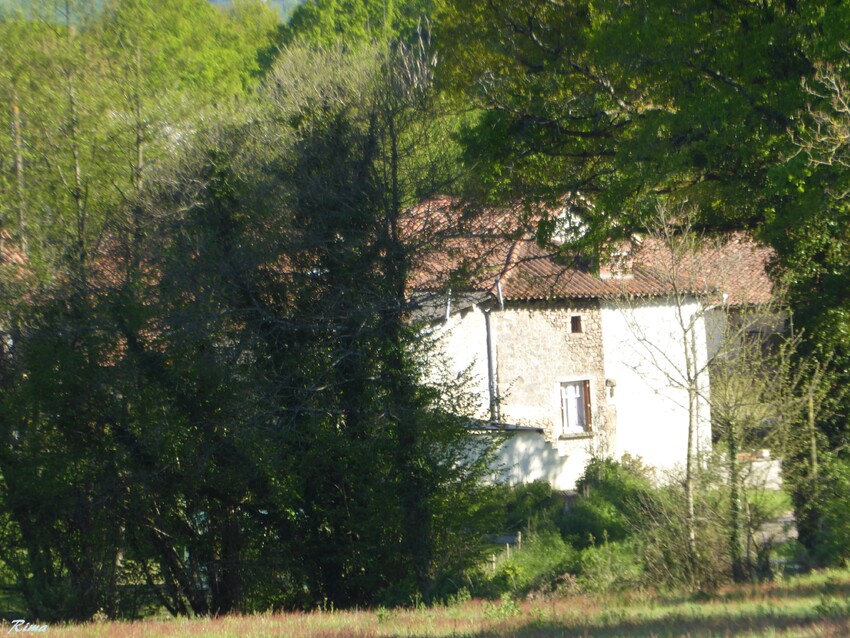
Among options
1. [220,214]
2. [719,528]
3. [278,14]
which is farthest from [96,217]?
[278,14]

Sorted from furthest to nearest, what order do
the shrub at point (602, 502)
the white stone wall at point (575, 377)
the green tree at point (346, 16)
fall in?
the green tree at point (346, 16) → the white stone wall at point (575, 377) → the shrub at point (602, 502)

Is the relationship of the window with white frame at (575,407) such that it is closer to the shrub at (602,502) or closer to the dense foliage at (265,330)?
the shrub at (602,502)

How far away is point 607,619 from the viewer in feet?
28.2

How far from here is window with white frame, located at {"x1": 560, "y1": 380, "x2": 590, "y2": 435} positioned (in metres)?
27.5

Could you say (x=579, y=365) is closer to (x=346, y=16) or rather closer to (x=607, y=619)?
(x=607, y=619)

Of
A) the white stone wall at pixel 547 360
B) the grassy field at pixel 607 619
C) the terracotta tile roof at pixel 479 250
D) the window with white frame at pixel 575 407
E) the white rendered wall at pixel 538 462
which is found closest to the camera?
the grassy field at pixel 607 619

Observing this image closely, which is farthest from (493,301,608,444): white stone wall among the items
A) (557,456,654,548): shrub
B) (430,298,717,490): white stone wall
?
(557,456,654,548): shrub

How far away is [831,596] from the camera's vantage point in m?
8.87

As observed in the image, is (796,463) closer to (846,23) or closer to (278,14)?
(846,23)

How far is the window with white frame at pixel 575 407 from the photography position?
2747 cm

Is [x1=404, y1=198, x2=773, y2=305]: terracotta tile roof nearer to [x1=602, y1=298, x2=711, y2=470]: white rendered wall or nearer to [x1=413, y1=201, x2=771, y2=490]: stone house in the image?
[x1=413, y1=201, x2=771, y2=490]: stone house

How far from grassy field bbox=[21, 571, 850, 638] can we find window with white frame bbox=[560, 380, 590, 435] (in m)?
15.9

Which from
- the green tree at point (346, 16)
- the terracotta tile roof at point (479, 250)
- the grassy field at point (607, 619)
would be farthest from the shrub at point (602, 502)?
the green tree at point (346, 16)

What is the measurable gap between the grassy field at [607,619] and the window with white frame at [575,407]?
52.0ft
